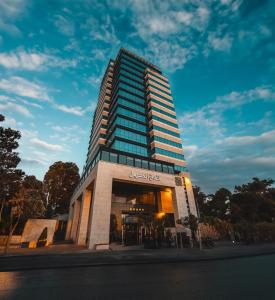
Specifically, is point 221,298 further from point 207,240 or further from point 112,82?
point 112,82

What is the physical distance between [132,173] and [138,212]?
957cm

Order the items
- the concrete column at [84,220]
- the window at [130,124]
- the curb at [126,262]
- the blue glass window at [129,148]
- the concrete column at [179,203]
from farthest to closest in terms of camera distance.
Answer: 1. the window at [130,124]
2. the blue glass window at [129,148]
3. the concrete column at [179,203]
4. the concrete column at [84,220]
5. the curb at [126,262]

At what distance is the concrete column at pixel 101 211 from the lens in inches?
758

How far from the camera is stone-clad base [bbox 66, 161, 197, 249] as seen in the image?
1981 cm

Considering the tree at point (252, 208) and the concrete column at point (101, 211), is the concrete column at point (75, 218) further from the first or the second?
the tree at point (252, 208)

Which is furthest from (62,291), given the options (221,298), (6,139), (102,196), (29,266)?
(6,139)

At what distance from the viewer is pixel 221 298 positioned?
4.66 m

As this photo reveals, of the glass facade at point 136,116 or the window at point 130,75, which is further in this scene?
the window at point 130,75

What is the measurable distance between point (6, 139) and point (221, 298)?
24.7 metres

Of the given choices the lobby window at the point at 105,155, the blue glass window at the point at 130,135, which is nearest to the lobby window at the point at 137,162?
the lobby window at the point at 105,155

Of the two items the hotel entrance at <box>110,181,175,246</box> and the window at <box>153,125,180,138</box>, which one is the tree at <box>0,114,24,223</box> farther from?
the window at <box>153,125,180,138</box>

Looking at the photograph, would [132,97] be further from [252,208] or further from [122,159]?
[252,208]

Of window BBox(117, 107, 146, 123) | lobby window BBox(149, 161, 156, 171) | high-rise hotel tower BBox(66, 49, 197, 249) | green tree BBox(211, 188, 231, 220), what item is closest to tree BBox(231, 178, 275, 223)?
green tree BBox(211, 188, 231, 220)

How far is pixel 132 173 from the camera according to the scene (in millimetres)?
25391
